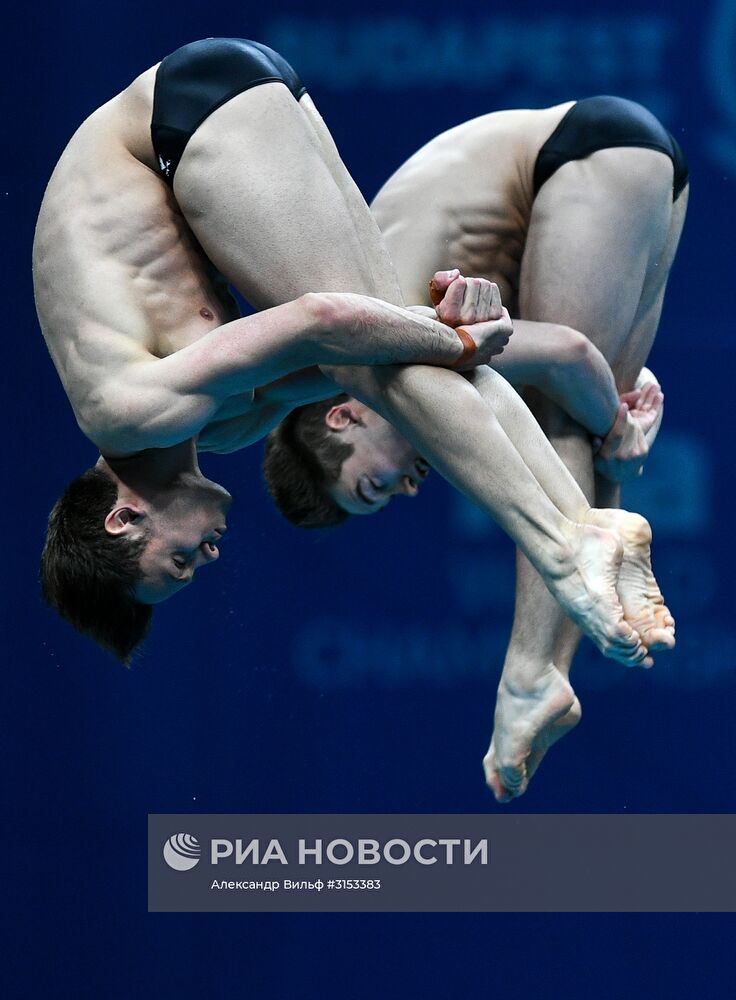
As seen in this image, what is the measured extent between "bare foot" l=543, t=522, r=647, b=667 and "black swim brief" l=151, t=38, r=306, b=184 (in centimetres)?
94

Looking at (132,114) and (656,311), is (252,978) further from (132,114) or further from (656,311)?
(132,114)

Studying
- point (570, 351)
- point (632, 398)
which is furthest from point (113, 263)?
point (632, 398)

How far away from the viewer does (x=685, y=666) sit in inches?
194

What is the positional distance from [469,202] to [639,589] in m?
1.20

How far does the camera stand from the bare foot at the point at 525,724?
3.57 meters

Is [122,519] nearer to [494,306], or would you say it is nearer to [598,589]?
[494,306]

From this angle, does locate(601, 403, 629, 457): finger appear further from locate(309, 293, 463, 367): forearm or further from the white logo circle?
the white logo circle

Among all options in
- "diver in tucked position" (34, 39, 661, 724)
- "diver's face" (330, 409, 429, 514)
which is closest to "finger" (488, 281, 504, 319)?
"diver in tucked position" (34, 39, 661, 724)

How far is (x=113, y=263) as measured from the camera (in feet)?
9.61

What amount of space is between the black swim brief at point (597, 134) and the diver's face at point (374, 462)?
0.68 metres

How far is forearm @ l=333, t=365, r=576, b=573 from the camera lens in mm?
2732

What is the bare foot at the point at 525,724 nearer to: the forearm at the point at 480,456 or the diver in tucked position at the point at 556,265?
the diver in tucked position at the point at 556,265

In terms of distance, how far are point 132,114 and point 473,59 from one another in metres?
2.02
